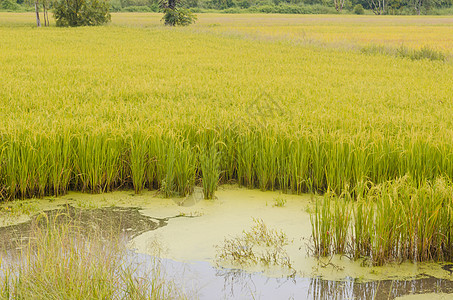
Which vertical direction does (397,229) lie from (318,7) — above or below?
below

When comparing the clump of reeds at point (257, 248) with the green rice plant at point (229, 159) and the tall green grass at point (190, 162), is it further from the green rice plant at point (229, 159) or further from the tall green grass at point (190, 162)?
the green rice plant at point (229, 159)

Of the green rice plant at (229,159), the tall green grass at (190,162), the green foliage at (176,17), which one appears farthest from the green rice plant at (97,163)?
the green foliage at (176,17)

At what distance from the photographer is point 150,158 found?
5.17 m

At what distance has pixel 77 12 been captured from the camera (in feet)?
111

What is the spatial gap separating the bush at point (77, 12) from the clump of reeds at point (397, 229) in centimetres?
3270

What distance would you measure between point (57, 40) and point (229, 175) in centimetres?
1757

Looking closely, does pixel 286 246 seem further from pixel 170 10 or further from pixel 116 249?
pixel 170 10

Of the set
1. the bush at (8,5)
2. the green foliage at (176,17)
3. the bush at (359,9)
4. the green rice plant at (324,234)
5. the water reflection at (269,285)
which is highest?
the bush at (8,5)

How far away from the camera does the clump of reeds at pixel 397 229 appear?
11.5 ft

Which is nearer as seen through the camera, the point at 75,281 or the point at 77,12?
the point at 75,281

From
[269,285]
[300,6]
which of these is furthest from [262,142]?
[300,6]

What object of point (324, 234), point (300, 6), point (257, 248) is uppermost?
point (300, 6)

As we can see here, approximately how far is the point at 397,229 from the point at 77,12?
109ft

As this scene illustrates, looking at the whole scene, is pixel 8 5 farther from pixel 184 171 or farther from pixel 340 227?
pixel 340 227
